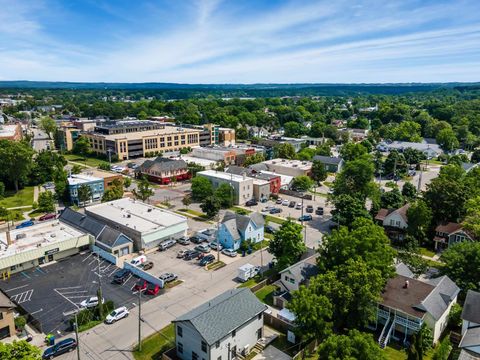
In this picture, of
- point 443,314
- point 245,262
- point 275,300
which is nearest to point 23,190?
point 245,262

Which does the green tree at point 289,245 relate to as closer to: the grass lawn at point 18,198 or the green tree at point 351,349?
the green tree at point 351,349

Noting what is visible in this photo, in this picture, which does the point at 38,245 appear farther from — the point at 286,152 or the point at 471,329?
the point at 286,152

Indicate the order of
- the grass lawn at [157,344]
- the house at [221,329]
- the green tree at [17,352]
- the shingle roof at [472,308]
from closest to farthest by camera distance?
the green tree at [17,352], the house at [221,329], the grass lawn at [157,344], the shingle roof at [472,308]

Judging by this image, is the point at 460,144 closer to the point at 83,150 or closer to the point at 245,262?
the point at 245,262

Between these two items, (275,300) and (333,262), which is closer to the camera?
(333,262)

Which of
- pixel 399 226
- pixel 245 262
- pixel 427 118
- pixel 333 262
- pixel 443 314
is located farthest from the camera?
pixel 427 118

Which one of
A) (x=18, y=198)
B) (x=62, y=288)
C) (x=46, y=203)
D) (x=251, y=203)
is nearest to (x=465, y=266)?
(x=251, y=203)

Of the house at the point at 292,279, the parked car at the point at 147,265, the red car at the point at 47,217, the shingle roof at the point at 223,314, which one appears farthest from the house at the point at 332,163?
the shingle roof at the point at 223,314
